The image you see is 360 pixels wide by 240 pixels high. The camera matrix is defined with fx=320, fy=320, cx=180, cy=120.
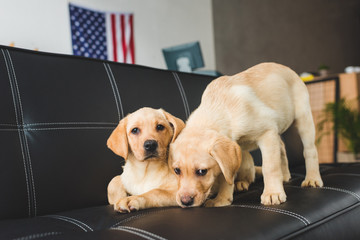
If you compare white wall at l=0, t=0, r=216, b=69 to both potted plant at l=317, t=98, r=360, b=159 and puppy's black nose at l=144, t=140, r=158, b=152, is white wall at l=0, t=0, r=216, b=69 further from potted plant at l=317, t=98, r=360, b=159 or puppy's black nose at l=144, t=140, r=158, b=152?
puppy's black nose at l=144, t=140, r=158, b=152

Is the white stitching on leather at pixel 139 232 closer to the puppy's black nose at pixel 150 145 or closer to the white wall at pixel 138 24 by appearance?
the puppy's black nose at pixel 150 145

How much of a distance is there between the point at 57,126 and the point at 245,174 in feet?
3.40

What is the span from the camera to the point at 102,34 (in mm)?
6594

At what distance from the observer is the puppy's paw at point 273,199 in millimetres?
1312

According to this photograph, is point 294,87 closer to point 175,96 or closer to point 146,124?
point 175,96

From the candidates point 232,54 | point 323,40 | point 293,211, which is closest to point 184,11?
point 232,54

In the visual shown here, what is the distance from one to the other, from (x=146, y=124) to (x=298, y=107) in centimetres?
88

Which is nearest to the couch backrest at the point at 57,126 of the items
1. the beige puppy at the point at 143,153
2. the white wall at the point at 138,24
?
the beige puppy at the point at 143,153

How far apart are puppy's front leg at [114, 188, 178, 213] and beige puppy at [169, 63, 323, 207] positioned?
0.09 m

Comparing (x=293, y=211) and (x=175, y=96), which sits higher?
(x=175, y=96)

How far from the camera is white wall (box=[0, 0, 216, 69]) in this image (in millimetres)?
5359

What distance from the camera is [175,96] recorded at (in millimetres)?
2129

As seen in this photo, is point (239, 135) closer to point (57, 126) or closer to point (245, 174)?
point (245, 174)

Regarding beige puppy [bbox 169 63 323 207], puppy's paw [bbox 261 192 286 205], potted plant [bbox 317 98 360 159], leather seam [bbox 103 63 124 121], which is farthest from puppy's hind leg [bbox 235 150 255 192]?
potted plant [bbox 317 98 360 159]
